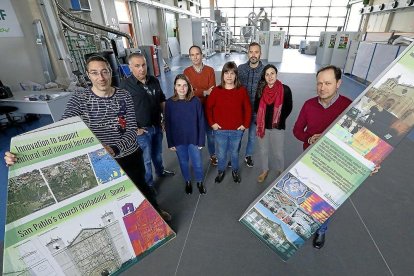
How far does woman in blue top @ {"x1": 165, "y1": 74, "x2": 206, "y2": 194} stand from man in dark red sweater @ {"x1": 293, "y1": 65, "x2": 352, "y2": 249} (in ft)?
3.18

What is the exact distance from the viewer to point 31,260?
1.33 meters

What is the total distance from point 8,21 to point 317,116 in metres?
6.13

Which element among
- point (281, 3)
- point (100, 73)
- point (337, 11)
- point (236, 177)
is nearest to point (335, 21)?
point (337, 11)

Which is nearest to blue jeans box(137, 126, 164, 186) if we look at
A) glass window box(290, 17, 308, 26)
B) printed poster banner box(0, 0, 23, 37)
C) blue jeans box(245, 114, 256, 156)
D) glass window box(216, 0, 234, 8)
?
blue jeans box(245, 114, 256, 156)

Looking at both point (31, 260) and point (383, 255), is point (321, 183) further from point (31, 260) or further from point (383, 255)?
point (31, 260)

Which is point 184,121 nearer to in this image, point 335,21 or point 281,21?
point 281,21

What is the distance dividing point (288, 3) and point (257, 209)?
70.0 ft

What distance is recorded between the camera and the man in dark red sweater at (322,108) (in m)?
1.49

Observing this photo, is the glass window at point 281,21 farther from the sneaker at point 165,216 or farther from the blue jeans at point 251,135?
the sneaker at point 165,216

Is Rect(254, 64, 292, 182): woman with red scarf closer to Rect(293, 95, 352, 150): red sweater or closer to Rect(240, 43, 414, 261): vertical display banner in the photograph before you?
Rect(293, 95, 352, 150): red sweater

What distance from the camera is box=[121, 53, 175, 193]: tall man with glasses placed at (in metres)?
2.07

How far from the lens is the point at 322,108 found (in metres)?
1.65

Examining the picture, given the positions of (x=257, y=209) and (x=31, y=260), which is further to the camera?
(x=257, y=209)

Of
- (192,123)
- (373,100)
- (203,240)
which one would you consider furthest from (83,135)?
(373,100)
